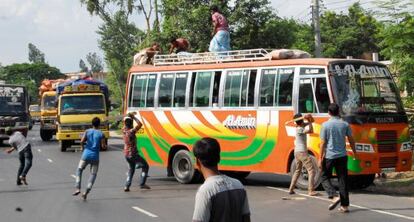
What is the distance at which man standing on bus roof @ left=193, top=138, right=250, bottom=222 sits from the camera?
13.8 ft

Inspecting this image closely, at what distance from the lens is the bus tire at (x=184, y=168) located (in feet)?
50.5

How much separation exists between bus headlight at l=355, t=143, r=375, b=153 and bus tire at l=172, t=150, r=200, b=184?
4.20m

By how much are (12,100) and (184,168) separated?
1981 cm

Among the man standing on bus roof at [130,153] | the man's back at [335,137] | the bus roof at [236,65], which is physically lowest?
the man standing on bus roof at [130,153]

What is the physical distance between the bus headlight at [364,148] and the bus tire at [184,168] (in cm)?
420

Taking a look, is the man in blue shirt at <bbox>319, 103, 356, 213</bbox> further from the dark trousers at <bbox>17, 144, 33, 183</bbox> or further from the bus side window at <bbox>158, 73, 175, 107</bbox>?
the dark trousers at <bbox>17, 144, 33, 183</bbox>

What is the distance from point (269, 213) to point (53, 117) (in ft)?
91.3

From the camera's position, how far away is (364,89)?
13203 millimetres

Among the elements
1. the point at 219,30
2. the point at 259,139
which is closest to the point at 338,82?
the point at 259,139

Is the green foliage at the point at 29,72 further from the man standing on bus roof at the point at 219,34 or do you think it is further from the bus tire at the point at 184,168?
the bus tire at the point at 184,168

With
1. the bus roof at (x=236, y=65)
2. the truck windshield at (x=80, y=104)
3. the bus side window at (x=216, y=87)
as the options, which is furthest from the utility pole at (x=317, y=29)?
the truck windshield at (x=80, y=104)

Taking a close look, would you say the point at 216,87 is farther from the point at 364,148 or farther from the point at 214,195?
the point at 214,195

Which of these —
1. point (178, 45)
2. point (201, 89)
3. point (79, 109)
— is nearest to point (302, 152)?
point (201, 89)

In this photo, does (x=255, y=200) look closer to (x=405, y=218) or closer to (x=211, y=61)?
(x=405, y=218)
